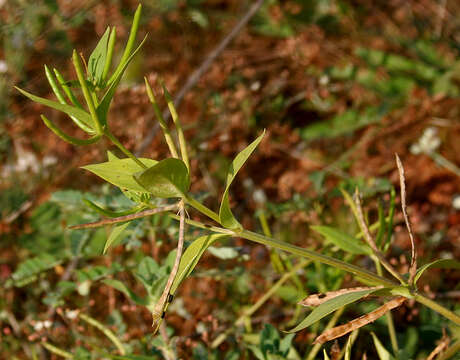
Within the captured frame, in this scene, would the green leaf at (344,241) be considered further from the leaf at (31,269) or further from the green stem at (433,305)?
the leaf at (31,269)

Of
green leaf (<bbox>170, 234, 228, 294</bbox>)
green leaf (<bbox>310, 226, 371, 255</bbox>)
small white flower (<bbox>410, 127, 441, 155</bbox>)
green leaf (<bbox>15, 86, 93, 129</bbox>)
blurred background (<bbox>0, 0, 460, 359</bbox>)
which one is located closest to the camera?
green leaf (<bbox>15, 86, 93, 129</bbox>)

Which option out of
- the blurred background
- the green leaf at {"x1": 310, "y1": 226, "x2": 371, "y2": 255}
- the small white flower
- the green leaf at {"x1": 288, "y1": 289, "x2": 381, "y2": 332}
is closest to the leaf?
the blurred background

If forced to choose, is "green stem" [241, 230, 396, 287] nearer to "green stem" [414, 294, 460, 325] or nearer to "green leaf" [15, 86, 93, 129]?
"green stem" [414, 294, 460, 325]

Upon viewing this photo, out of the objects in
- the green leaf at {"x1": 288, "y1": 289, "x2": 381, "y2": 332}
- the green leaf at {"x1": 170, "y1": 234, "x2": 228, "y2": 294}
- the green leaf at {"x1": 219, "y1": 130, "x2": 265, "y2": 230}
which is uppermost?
the green leaf at {"x1": 219, "y1": 130, "x2": 265, "y2": 230}

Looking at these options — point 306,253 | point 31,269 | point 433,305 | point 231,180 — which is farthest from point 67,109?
point 31,269

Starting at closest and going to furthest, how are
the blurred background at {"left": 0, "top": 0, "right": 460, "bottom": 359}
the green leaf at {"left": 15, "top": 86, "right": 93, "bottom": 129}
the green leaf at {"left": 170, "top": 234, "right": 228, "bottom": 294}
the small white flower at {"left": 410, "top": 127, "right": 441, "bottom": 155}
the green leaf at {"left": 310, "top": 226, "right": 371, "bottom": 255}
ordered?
1. the green leaf at {"left": 15, "top": 86, "right": 93, "bottom": 129}
2. the green leaf at {"left": 170, "top": 234, "right": 228, "bottom": 294}
3. the green leaf at {"left": 310, "top": 226, "right": 371, "bottom": 255}
4. the blurred background at {"left": 0, "top": 0, "right": 460, "bottom": 359}
5. the small white flower at {"left": 410, "top": 127, "right": 441, "bottom": 155}

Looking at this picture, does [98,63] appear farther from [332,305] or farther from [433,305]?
[433,305]
